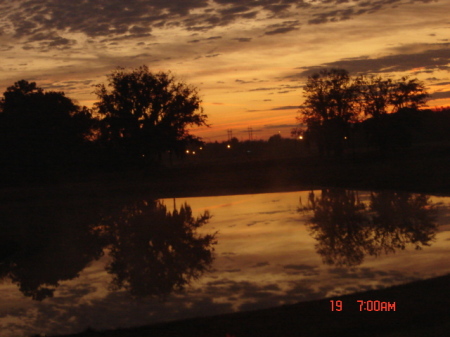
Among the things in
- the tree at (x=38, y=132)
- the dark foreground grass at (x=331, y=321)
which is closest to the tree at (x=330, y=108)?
the tree at (x=38, y=132)

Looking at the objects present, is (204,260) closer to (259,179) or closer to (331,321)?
(331,321)

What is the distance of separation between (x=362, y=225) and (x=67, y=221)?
12532 millimetres

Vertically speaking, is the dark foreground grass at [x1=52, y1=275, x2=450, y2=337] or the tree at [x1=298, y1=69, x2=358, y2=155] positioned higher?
the tree at [x1=298, y1=69, x2=358, y2=155]

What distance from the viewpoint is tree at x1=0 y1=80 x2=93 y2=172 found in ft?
195

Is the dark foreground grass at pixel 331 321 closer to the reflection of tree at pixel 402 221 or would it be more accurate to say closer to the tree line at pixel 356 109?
the reflection of tree at pixel 402 221

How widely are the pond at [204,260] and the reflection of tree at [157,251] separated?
0.09 ft

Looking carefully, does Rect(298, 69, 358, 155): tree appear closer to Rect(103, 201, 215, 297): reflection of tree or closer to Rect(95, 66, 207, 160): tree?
Rect(95, 66, 207, 160): tree

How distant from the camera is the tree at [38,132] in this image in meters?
59.6

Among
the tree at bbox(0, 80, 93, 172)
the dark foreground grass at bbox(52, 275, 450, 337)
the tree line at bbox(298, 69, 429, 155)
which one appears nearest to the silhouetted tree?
the tree line at bbox(298, 69, 429, 155)

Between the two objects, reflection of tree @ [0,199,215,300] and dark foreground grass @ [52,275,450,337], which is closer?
dark foreground grass @ [52,275,450,337]

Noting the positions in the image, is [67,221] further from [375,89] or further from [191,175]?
[375,89]

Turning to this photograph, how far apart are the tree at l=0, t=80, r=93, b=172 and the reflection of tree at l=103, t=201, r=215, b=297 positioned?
133 ft
